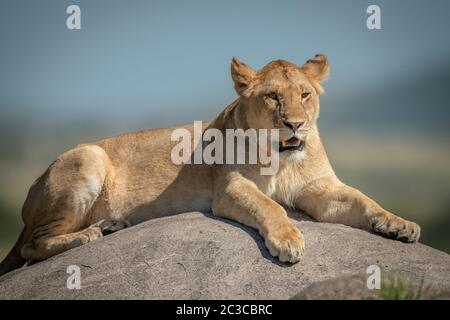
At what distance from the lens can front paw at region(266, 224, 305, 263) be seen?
6504 mm

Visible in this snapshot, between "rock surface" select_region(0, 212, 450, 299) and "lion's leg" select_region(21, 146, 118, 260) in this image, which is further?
"lion's leg" select_region(21, 146, 118, 260)

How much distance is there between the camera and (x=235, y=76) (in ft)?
26.3

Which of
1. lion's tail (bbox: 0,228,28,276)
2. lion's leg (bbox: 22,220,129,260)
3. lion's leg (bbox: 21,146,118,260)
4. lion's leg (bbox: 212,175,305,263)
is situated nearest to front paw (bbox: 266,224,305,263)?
lion's leg (bbox: 212,175,305,263)

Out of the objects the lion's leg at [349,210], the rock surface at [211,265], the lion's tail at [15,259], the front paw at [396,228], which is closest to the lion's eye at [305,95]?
the lion's leg at [349,210]

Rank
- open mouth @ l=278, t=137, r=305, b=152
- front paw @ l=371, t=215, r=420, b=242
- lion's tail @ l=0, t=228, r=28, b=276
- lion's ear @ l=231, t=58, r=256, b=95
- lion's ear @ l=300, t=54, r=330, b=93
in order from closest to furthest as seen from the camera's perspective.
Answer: front paw @ l=371, t=215, r=420, b=242, open mouth @ l=278, t=137, r=305, b=152, lion's ear @ l=231, t=58, r=256, b=95, lion's ear @ l=300, t=54, r=330, b=93, lion's tail @ l=0, t=228, r=28, b=276

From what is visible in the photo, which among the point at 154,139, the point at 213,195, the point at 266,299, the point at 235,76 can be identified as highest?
the point at 235,76

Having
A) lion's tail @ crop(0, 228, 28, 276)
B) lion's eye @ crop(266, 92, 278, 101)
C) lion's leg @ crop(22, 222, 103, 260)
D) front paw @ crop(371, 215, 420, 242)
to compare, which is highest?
lion's eye @ crop(266, 92, 278, 101)

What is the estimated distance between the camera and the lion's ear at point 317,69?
26.5 feet

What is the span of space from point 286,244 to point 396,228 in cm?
136

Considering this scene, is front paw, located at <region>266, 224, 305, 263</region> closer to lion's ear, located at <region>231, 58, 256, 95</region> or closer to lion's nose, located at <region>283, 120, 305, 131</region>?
lion's nose, located at <region>283, 120, 305, 131</region>

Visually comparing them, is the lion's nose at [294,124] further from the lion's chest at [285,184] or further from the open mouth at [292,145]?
the lion's chest at [285,184]
